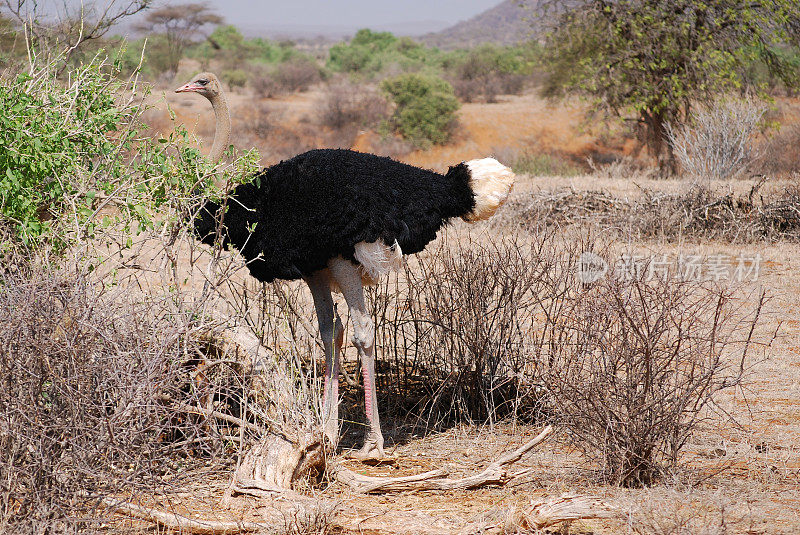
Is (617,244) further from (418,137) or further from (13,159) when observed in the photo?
(418,137)

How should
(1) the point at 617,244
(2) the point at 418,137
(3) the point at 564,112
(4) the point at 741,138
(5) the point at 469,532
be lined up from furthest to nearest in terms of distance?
(3) the point at 564,112
(2) the point at 418,137
(4) the point at 741,138
(1) the point at 617,244
(5) the point at 469,532

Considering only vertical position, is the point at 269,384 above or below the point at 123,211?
below

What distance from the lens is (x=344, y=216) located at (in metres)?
4.00

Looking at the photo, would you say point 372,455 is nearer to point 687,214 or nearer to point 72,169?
point 72,169

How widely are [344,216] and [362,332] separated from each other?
0.64 metres

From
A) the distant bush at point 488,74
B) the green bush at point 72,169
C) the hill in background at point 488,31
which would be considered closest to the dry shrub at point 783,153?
the distant bush at point 488,74

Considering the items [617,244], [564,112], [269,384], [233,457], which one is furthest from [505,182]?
[564,112]

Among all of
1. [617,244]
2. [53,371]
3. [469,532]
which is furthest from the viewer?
[617,244]

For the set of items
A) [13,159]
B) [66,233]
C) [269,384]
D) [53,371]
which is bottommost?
[269,384]

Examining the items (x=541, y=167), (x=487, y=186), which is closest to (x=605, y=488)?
(x=487, y=186)

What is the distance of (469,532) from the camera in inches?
133

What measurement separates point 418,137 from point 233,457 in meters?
21.0

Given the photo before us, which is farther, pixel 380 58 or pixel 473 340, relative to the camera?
pixel 380 58

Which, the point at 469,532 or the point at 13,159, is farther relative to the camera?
the point at 13,159
